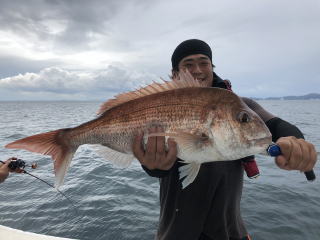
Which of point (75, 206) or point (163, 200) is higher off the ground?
point (163, 200)

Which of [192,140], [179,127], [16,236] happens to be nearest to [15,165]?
[16,236]

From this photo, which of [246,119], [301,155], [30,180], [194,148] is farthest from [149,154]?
[30,180]

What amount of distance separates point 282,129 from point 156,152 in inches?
56.1

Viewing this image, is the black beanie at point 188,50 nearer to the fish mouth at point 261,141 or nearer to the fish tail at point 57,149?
the fish mouth at point 261,141

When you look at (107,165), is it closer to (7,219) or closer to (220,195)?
(7,219)

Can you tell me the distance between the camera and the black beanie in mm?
3660

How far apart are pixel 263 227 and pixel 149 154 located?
6170mm

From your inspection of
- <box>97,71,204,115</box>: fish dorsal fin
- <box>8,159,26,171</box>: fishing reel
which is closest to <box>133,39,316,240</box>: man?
<box>97,71,204,115</box>: fish dorsal fin

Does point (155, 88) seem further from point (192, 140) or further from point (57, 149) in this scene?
point (57, 149)

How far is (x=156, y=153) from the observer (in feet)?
9.13

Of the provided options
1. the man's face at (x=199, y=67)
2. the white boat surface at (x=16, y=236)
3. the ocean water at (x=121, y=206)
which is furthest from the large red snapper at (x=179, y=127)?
the ocean water at (x=121, y=206)

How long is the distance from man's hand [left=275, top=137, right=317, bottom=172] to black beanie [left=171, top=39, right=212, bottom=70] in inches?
74.1

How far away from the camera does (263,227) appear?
7434 mm

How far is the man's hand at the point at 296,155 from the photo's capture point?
2234 mm
